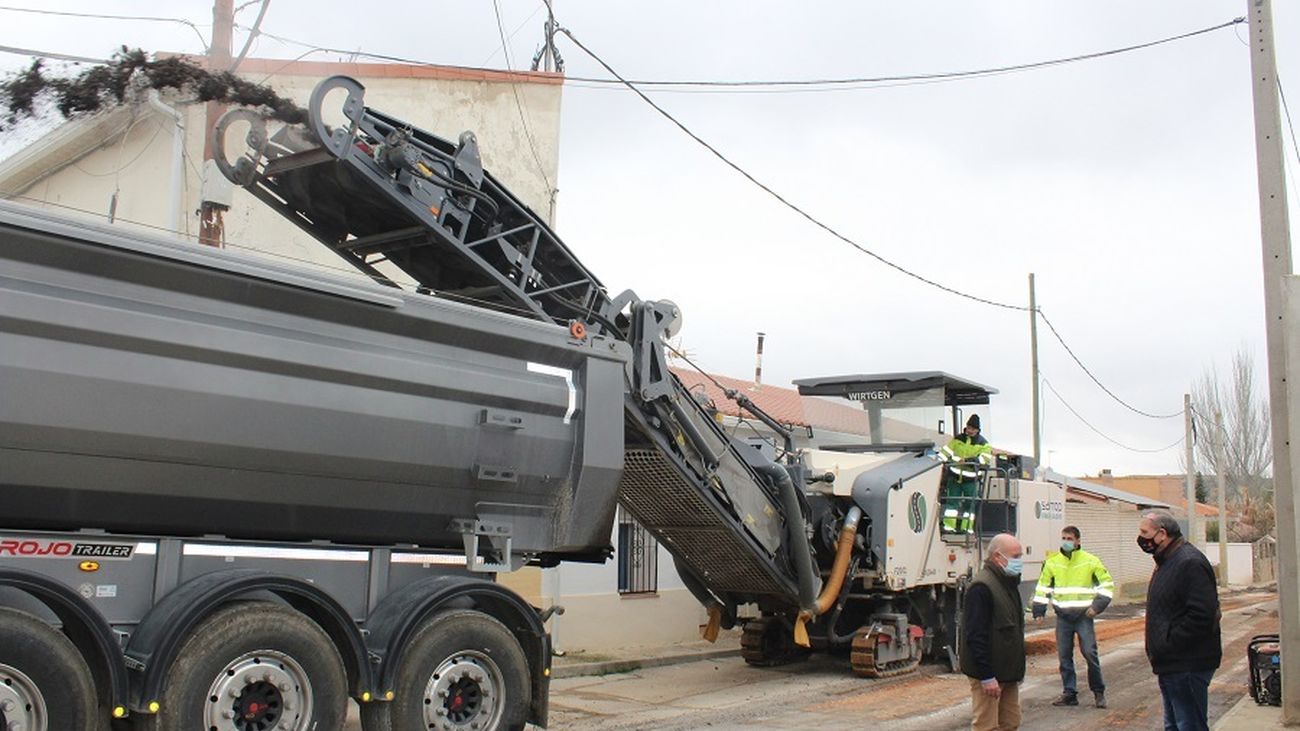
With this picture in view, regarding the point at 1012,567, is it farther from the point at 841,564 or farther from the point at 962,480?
the point at 962,480

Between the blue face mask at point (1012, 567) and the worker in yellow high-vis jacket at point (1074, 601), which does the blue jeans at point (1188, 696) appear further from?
A: the worker in yellow high-vis jacket at point (1074, 601)

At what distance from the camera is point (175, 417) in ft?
17.7

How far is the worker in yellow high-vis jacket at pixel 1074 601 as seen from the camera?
10102mm

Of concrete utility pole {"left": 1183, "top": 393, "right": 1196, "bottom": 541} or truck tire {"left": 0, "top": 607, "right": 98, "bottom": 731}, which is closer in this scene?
truck tire {"left": 0, "top": 607, "right": 98, "bottom": 731}

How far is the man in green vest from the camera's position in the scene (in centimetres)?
1247

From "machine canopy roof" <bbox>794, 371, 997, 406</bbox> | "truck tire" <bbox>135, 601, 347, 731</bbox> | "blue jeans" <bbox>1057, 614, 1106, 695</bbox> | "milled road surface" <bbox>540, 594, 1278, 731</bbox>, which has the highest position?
"machine canopy roof" <bbox>794, 371, 997, 406</bbox>

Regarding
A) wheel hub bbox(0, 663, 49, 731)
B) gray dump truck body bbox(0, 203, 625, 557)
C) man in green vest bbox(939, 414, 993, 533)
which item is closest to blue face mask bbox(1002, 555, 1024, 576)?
gray dump truck body bbox(0, 203, 625, 557)

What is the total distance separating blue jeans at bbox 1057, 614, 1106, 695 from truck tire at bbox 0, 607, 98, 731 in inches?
316

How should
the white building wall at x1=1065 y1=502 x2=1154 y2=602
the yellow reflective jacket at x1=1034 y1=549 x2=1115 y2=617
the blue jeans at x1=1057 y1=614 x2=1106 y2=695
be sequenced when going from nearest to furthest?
the blue jeans at x1=1057 y1=614 x2=1106 y2=695
the yellow reflective jacket at x1=1034 y1=549 x2=1115 y2=617
the white building wall at x1=1065 y1=502 x2=1154 y2=602

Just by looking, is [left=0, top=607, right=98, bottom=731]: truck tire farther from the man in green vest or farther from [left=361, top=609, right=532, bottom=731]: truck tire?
the man in green vest

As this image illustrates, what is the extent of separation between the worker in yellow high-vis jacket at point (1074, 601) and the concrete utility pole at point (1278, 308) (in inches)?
77.3

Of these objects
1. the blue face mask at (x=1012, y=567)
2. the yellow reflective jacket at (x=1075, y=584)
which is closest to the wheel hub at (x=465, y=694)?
the blue face mask at (x=1012, y=567)

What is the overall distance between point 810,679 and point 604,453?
5234 mm

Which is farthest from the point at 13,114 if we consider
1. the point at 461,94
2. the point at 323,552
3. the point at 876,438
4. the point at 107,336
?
the point at 876,438
